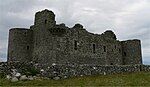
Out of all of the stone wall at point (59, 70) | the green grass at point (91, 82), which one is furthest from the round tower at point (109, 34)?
the green grass at point (91, 82)

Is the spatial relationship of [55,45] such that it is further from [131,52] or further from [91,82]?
[131,52]

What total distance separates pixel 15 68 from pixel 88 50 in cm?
2151

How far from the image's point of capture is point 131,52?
6072cm

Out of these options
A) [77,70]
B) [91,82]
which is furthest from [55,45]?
[91,82]

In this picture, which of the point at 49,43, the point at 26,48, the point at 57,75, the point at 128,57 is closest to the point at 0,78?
the point at 57,75

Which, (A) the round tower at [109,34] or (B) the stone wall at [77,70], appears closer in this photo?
(B) the stone wall at [77,70]

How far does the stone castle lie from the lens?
4681 centimetres

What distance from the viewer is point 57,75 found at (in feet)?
106

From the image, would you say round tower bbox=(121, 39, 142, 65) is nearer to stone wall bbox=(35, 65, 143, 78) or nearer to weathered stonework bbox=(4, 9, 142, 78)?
weathered stonework bbox=(4, 9, 142, 78)

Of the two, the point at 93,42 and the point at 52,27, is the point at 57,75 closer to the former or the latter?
the point at 52,27

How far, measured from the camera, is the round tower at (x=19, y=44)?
50.2 m

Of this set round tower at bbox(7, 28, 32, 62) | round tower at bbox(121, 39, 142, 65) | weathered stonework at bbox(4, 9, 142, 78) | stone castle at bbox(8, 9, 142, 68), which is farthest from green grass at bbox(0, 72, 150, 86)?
round tower at bbox(121, 39, 142, 65)

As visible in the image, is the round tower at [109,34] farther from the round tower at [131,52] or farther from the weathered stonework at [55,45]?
the round tower at [131,52]

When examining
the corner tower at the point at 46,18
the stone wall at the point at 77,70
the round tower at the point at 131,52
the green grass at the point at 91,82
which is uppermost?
the corner tower at the point at 46,18
